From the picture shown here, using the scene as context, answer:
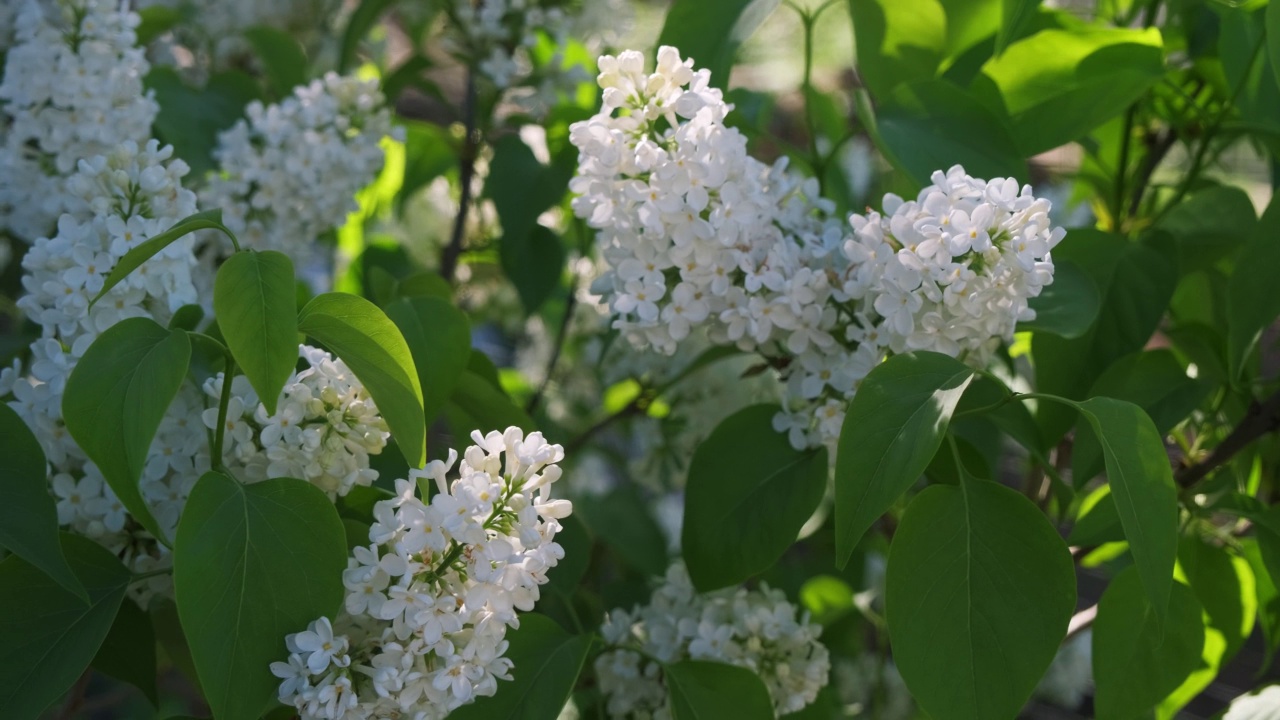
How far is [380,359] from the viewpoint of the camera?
0.40m

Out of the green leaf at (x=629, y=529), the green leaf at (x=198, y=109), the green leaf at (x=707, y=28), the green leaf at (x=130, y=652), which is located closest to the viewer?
the green leaf at (x=130, y=652)

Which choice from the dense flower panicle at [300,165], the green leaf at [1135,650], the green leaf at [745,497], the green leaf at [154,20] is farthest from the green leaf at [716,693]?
the green leaf at [154,20]

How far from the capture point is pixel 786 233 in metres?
0.55

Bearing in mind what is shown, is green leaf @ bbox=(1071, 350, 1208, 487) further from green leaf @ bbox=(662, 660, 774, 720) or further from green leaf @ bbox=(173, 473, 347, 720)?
green leaf @ bbox=(173, 473, 347, 720)

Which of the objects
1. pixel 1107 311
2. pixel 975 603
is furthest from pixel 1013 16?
pixel 975 603

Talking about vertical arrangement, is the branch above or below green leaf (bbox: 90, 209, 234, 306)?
below

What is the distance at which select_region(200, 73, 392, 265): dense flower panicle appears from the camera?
67 centimetres

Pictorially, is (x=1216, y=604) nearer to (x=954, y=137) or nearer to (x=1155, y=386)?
(x=1155, y=386)

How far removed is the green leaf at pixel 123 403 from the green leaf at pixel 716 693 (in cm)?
23

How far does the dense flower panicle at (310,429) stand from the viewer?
0.43 m

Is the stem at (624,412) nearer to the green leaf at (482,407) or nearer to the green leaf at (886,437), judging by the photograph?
the green leaf at (482,407)

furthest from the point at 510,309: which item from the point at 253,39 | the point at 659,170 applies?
the point at 659,170

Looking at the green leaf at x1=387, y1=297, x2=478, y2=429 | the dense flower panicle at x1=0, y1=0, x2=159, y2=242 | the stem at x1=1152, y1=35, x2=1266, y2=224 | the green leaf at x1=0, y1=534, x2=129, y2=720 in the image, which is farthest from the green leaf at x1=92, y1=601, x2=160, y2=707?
the stem at x1=1152, y1=35, x2=1266, y2=224

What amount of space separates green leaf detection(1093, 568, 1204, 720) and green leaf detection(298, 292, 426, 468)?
1.03 ft
